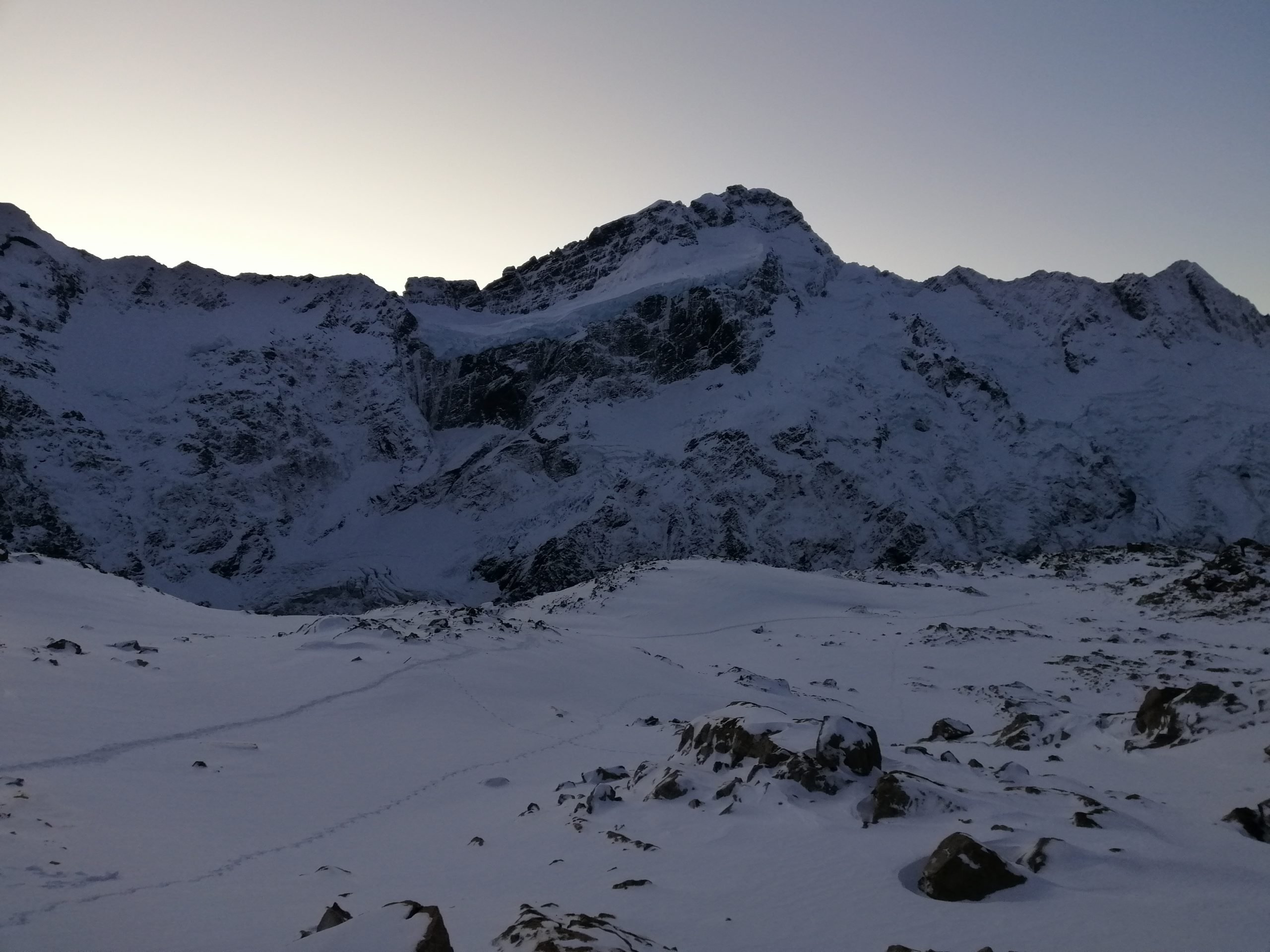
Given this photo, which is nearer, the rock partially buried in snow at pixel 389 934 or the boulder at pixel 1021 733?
the rock partially buried in snow at pixel 389 934

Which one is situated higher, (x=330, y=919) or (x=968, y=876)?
(x=968, y=876)

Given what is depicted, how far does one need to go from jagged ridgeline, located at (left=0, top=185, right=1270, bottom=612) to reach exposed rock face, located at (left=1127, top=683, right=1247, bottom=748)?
4705cm

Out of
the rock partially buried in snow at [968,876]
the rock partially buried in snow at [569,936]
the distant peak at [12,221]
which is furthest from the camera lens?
the distant peak at [12,221]

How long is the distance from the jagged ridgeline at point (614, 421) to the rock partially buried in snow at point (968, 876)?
54.5 m

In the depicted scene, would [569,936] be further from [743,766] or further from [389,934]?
[743,766]

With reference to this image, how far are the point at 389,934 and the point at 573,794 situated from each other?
5.64 metres

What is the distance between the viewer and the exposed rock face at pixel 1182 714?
12570 millimetres

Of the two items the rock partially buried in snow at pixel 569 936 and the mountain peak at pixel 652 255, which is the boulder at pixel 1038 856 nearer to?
the rock partially buried in snow at pixel 569 936

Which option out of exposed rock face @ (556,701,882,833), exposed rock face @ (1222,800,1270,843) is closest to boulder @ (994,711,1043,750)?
exposed rock face @ (556,701,882,833)

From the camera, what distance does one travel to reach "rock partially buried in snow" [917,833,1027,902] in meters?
6.30

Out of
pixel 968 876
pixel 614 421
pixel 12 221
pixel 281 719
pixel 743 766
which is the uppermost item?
pixel 12 221

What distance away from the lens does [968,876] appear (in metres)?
6.36

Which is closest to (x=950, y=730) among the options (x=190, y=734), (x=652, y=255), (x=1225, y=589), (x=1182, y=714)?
(x=1182, y=714)

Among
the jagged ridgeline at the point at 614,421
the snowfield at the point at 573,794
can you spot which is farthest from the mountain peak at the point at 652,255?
the snowfield at the point at 573,794
